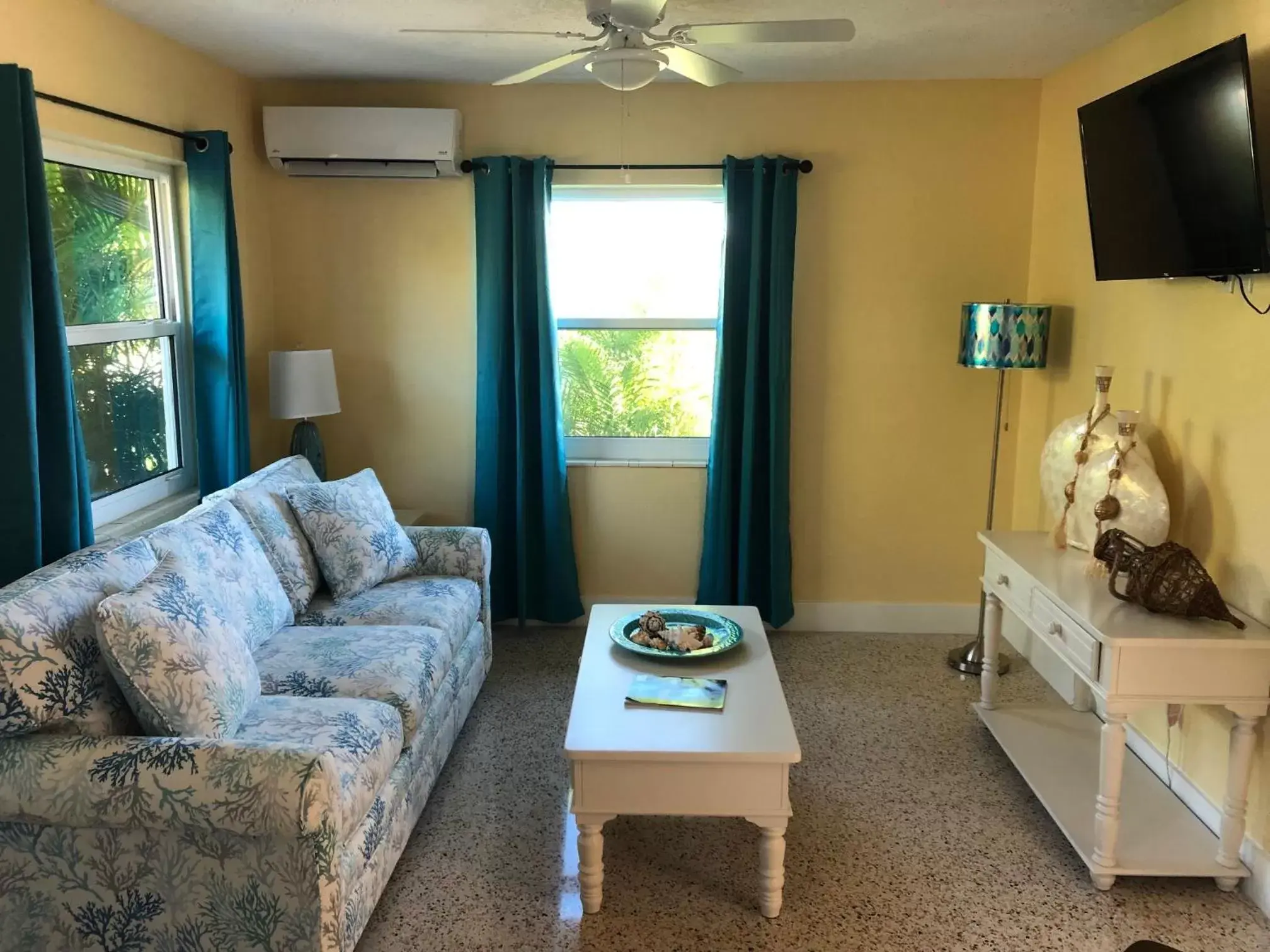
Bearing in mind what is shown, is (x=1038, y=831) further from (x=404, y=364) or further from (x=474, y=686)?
(x=404, y=364)

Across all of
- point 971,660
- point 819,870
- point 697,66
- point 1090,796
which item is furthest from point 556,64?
point 971,660

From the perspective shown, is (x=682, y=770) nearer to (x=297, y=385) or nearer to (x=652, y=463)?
(x=652, y=463)

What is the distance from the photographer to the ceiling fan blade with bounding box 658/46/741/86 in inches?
105

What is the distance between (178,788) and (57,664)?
39cm

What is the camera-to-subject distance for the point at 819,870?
256 cm

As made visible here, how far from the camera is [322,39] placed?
3.39 metres

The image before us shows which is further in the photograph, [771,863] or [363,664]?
[363,664]

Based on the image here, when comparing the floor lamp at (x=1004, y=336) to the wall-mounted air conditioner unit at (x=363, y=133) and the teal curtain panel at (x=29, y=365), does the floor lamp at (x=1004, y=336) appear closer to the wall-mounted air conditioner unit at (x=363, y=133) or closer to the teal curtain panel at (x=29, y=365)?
Result: the wall-mounted air conditioner unit at (x=363, y=133)

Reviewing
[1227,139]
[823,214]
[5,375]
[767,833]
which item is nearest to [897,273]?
[823,214]

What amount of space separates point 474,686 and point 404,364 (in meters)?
1.58

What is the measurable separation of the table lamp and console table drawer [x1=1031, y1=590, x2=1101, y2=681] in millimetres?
2731

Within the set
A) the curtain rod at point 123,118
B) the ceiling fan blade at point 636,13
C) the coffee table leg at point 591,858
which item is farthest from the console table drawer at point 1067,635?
the curtain rod at point 123,118

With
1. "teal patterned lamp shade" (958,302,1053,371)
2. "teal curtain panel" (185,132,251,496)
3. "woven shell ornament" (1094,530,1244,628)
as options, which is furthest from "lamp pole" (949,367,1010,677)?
"teal curtain panel" (185,132,251,496)

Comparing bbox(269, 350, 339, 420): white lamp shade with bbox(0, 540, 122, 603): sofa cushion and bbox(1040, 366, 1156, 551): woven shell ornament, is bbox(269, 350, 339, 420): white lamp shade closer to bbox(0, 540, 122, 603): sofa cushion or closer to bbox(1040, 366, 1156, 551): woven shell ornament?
bbox(0, 540, 122, 603): sofa cushion
